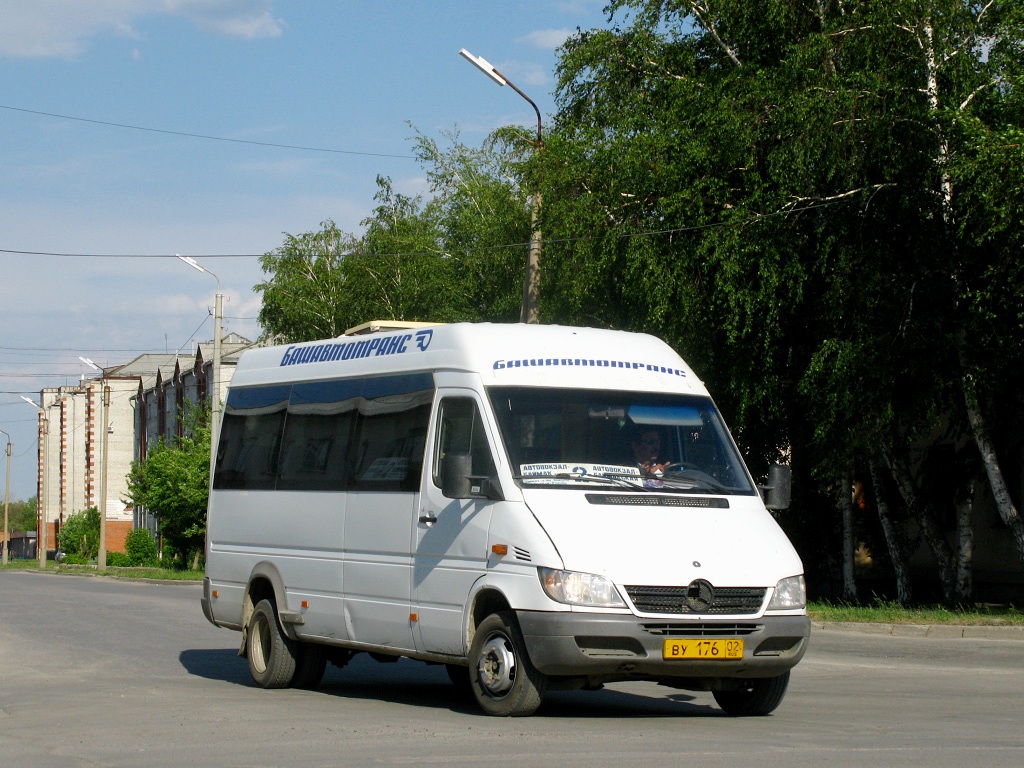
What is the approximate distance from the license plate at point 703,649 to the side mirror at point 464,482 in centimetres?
147

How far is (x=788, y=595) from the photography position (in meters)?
9.27

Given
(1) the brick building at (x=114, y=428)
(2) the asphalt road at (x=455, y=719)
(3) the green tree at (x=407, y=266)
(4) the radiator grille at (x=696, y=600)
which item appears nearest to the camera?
(2) the asphalt road at (x=455, y=719)

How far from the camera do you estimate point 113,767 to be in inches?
297

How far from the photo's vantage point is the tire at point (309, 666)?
12.0 meters

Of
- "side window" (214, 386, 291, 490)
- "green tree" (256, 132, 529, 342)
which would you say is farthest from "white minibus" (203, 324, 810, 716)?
"green tree" (256, 132, 529, 342)

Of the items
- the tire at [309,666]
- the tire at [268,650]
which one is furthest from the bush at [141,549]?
the tire at [309,666]

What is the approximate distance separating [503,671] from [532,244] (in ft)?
57.5

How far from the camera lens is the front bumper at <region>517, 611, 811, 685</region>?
28.7 feet

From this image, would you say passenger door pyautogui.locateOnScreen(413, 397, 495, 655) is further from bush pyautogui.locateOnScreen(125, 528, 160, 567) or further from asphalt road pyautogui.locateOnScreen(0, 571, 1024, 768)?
bush pyautogui.locateOnScreen(125, 528, 160, 567)

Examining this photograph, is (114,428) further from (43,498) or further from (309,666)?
(309,666)

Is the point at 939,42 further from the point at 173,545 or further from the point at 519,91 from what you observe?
the point at 173,545

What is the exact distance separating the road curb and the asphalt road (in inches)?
69.7

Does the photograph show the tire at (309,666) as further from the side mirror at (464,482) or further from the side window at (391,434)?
the side mirror at (464,482)

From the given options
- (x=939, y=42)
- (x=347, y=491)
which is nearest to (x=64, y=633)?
(x=347, y=491)
